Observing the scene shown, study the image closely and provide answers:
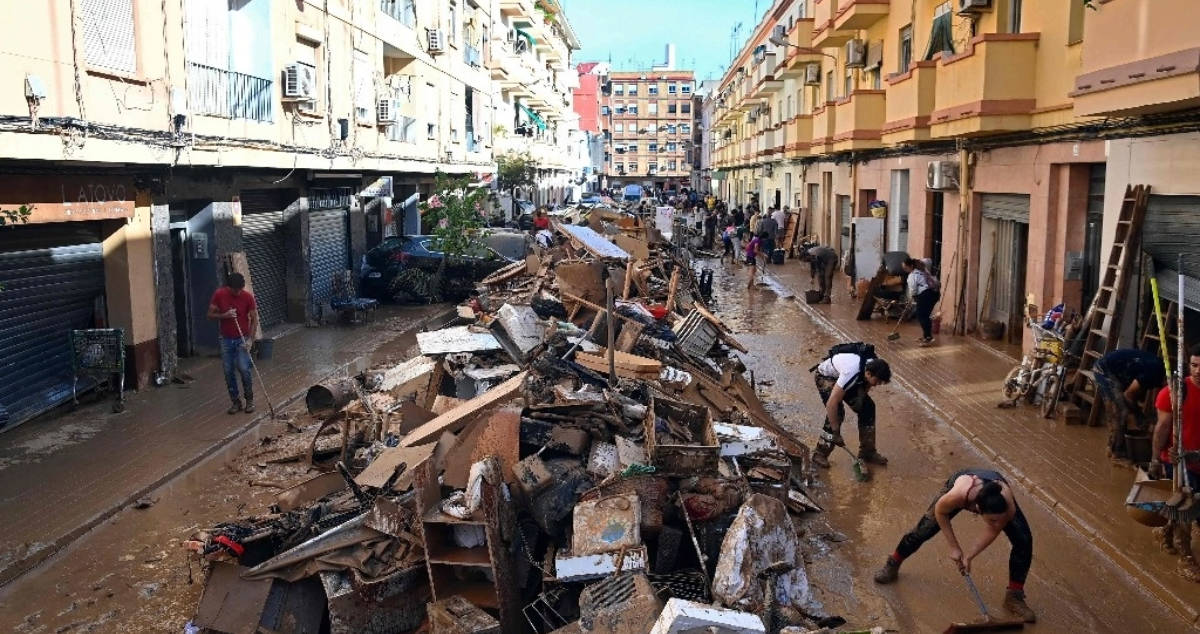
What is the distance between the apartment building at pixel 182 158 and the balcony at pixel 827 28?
33.8 feet

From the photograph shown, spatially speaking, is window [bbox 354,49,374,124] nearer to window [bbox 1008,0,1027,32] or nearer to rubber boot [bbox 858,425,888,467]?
window [bbox 1008,0,1027,32]

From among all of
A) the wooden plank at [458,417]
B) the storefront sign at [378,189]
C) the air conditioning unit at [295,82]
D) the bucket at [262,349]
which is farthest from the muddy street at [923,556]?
the storefront sign at [378,189]

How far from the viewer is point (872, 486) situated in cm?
910

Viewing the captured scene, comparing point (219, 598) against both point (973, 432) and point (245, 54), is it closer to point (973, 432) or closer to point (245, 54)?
point (973, 432)

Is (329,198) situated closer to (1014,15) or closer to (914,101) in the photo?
(914,101)

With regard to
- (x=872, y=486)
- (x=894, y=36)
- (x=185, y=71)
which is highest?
(x=894, y=36)

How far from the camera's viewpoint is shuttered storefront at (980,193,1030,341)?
15.3 m

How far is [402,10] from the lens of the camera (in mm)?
23375

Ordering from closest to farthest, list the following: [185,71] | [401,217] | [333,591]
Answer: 1. [333,591]
2. [185,71]
3. [401,217]

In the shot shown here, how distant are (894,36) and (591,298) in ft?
34.7

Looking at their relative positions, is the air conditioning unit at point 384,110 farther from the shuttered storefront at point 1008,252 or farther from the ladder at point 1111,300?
the ladder at point 1111,300

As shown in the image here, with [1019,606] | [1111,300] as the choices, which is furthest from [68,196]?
[1111,300]

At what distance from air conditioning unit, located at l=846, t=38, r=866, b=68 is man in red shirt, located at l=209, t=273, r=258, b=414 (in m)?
16.7

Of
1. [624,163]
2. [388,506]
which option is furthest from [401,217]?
[624,163]
